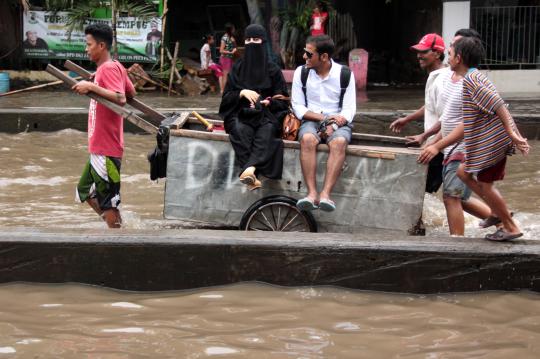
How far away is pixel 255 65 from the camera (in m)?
6.47

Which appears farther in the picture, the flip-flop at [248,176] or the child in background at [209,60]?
the child in background at [209,60]

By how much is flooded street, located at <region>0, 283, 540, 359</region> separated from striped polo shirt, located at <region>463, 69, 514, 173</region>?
2.92ft

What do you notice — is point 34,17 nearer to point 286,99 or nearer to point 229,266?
point 286,99

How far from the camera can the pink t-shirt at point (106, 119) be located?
617 centimetres

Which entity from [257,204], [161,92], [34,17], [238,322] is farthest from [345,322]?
[34,17]

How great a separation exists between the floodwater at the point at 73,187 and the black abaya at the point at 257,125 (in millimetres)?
1261

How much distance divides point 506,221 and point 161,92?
1417 cm

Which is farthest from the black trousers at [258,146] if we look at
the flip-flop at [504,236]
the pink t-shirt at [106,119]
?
the flip-flop at [504,236]

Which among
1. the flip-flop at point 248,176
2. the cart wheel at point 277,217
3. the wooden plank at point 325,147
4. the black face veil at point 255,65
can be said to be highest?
the black face veil at point 255,65

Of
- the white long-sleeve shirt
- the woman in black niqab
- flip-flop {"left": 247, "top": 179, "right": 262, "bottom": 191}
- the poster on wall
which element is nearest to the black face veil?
the woman in black niqab

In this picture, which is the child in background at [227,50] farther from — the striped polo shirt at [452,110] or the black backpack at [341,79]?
the striped polo shirt at [452,110]

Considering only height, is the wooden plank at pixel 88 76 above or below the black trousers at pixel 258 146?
above

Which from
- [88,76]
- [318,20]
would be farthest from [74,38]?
[88,76]

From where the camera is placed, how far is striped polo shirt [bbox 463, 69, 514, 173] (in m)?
5.27
